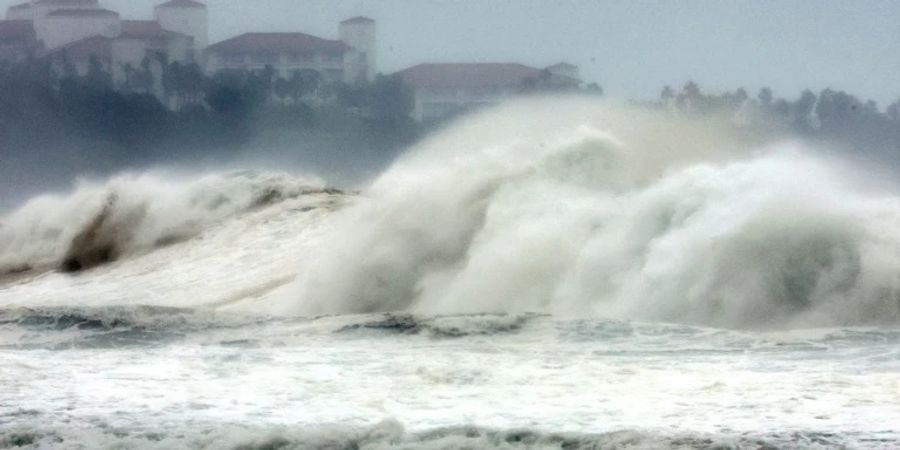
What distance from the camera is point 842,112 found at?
4700 cm

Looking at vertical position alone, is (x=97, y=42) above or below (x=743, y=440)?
above

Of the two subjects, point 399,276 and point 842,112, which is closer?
point 399,276

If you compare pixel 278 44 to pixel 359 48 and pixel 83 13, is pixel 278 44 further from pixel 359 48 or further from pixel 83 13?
pixel 83 13

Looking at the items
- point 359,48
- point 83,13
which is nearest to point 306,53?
point 359,48

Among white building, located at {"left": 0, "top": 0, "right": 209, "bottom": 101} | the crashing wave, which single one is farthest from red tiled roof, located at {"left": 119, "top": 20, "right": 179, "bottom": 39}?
the crashing wave

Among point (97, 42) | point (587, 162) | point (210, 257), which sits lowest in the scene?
point (210, 257)

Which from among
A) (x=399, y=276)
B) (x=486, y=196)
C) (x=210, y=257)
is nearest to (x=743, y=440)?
(x=399, y=276)

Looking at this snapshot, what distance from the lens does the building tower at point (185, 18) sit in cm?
6016

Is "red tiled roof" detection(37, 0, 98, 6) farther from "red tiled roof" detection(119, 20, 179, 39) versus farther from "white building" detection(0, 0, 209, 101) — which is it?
"red tiled roof" detection(119, 20, 179, 39)

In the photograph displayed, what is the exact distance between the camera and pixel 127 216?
1072 inches

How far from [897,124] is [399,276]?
103ft

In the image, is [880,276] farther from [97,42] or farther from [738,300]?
[97,42]

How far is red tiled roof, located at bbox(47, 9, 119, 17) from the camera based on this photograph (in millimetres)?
60719

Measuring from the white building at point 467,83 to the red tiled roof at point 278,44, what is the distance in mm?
5999
